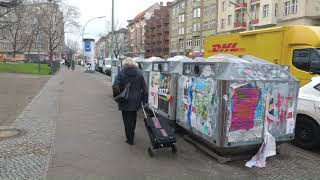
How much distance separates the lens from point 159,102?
9070 millimetres

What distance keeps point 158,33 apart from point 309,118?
10035cm

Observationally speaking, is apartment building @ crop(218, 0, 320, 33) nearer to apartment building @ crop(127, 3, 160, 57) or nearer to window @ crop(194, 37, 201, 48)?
window @ crop(194, 37, 201, 48)

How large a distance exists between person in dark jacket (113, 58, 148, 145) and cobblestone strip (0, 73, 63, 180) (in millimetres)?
1475

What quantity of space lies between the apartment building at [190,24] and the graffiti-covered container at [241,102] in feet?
186

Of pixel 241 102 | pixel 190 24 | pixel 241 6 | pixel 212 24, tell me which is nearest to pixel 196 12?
pixel 190 24

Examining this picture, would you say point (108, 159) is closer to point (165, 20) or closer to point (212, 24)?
point (212, 24)

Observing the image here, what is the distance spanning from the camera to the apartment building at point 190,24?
230ft

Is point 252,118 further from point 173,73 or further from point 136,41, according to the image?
point 136,41

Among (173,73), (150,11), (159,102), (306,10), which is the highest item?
(150,11)

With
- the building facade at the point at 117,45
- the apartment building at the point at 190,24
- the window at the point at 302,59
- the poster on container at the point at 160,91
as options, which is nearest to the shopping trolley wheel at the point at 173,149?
the poster on container at the point at 160,91

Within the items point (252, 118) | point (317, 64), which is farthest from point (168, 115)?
point (317, 64)

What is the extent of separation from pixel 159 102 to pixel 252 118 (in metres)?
3.28

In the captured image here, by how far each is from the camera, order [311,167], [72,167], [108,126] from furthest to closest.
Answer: [108,126]
[311,167]
[72,167]

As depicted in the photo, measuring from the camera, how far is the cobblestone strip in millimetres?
5352
